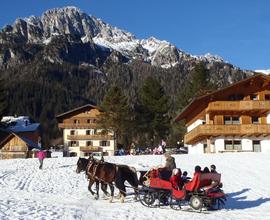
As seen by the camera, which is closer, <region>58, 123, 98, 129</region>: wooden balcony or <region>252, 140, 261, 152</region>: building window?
<region>252, 140, 261, 152</region>: building window

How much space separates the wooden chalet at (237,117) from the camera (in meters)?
49.3

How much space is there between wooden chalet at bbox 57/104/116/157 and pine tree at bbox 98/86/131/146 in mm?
13597

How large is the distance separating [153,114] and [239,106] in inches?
904

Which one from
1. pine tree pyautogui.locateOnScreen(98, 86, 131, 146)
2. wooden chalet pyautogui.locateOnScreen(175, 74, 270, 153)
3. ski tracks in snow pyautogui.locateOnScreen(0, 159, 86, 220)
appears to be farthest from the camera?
pine tree pyautogui.locateOnScreen(98, 86, 131, 146)

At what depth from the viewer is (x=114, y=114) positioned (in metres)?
68.5

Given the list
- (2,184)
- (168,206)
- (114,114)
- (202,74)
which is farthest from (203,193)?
(202,74)

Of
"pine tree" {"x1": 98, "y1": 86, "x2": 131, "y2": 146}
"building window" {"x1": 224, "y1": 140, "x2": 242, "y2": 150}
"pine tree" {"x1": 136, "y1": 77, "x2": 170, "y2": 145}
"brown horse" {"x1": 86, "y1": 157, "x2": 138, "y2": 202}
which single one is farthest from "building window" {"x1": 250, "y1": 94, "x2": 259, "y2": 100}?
"brown horse" {"x1": 86, "y1": 157, "x2": 138, "y2": 202}

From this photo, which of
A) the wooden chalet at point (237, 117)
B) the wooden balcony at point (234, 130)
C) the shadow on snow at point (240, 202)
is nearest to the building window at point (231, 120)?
the wooden chalet at point (237, 117)

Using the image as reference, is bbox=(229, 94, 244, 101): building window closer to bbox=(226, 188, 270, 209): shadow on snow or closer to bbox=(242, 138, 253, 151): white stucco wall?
bbox=(242, 138, 253, 151): white stucco wall

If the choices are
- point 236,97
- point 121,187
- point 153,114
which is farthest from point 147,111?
point 121,187

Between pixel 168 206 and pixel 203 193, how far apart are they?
161 centimetres

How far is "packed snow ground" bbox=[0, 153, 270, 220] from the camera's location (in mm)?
14828

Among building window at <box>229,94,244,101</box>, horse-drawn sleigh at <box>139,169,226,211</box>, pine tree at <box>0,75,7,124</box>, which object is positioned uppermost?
pine tree at <box>0,75,7,124</box>

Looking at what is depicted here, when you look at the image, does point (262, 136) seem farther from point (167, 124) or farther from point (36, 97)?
point (36, 97)
